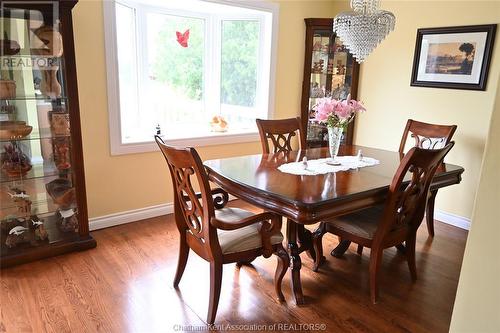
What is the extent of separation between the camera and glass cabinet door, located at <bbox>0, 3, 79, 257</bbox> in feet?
8.06

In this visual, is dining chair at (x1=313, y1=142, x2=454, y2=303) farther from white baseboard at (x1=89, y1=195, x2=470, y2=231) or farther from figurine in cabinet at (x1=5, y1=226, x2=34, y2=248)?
figurine in cabinet at (x1=5, y1=226, x2=34, y2=248)

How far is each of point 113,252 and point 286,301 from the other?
1.38 meters

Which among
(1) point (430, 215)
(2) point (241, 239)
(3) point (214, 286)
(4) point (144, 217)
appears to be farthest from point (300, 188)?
(4) point (144, 217)

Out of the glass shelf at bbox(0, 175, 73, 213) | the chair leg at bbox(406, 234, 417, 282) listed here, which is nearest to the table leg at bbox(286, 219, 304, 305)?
the chair leg at bbox(406, 234, 417, 282)

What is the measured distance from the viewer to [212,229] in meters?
1.91

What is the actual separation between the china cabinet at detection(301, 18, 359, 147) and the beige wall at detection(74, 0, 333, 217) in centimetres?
13

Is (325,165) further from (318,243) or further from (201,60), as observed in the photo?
(201,60)

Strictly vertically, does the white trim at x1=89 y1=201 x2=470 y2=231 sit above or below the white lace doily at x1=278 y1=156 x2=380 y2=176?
below

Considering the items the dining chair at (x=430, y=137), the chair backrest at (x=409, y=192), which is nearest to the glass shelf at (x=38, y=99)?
the chair backrest at (x=409, y=192)

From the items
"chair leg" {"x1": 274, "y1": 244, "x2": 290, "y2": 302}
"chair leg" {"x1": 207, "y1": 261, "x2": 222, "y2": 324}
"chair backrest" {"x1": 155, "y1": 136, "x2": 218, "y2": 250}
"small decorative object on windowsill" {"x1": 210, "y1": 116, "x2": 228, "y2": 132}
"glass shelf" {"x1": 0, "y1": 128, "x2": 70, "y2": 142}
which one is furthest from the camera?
"small decorative object on windowsill" {"x1": 210, "y1": 116, "x2": 228, "y2": 132}

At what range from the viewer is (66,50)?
2.50m

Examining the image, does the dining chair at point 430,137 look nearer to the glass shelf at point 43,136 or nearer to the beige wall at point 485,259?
the beige wall at point 485,259

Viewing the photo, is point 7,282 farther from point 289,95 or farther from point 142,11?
point 289,95

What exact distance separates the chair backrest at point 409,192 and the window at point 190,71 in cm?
207
